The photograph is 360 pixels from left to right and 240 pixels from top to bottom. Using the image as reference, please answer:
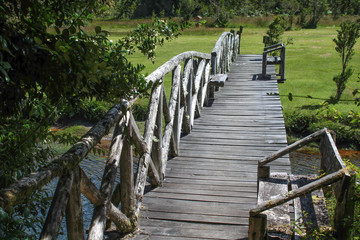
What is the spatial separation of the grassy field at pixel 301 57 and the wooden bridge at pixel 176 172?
3.59m

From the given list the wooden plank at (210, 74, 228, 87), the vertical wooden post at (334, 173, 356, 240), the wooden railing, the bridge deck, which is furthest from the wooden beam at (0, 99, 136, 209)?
the wooden plank at (210, 74, 228, 87)

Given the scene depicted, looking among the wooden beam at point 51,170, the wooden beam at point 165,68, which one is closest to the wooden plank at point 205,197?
the wooden beam at point 165,68

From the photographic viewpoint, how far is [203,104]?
8.91 m

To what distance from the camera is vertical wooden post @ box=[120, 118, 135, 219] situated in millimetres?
3730

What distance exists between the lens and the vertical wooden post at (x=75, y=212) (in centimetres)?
251

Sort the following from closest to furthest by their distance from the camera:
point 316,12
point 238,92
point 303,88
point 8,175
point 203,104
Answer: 1. point 8,175
2. point 203,104
3. point 238,92
4. point 303,88
5. point 316,12

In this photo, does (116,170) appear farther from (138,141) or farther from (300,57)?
(300,57)

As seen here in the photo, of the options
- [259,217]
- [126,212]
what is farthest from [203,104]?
[259,217]

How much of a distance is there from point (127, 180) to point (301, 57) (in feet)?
84.7

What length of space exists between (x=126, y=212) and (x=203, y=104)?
5.35m

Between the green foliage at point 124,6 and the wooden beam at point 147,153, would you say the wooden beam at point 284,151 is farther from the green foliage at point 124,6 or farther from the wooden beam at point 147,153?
the green foliage at point 124,6

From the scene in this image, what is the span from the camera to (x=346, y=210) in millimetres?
3047

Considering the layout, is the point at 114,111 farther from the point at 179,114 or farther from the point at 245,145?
the point at 245,145

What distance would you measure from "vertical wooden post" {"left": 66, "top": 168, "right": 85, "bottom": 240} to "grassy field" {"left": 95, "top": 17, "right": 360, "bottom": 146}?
800 cm
